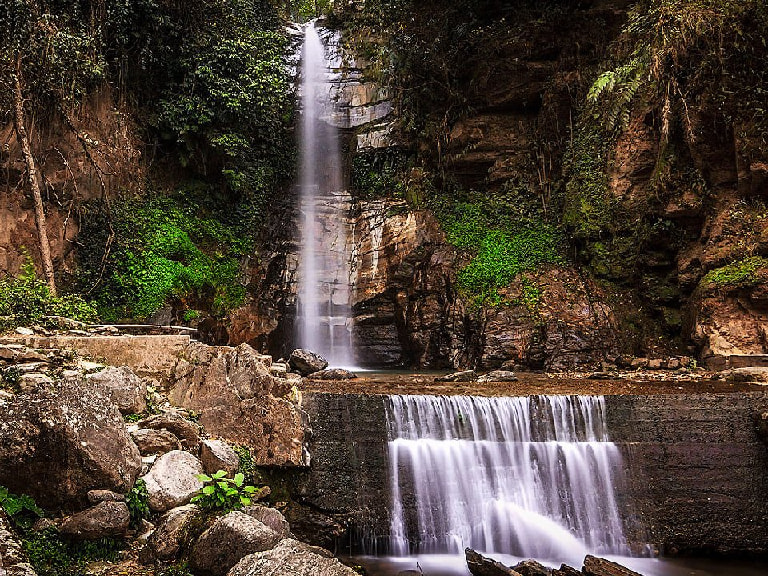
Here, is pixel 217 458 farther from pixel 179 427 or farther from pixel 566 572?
pixel 566 572

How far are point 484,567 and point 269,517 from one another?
2211 mm

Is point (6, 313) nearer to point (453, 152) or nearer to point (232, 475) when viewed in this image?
point (232, 475)

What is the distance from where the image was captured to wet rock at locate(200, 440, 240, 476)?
5.45m

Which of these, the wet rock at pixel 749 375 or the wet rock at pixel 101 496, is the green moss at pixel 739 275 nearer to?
the wet rock at pixel 749 375

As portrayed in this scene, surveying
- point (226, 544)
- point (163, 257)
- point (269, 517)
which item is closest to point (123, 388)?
point (269, 517)

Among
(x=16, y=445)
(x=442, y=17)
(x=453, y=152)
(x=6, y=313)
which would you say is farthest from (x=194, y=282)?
(x=442, y=17)

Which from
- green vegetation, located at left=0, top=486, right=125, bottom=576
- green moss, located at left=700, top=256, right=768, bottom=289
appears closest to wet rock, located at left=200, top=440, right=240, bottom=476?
green vegetation, located at left=0, top=486, right=125, bottom=576

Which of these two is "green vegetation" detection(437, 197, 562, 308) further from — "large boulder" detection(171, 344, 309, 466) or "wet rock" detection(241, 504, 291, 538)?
"wet rock" detection(241, 504, 291, 538)

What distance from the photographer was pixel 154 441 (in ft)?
17.6

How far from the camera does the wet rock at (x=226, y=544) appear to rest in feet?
→ 13.0

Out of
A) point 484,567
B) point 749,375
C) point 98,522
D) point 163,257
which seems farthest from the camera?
point 163,257

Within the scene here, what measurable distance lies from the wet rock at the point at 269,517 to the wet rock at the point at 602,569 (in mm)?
2936

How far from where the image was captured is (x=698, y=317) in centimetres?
1115

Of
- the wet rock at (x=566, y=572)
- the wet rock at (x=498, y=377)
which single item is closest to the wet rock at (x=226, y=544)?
the wet rock at (x=566, y=572)
